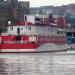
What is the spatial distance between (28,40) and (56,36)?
10343mm

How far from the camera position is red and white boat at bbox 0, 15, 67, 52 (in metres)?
67.1

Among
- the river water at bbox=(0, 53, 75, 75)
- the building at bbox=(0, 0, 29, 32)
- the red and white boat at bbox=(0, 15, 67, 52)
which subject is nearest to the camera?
the river water at bbox=(0, 53, 75, 75)

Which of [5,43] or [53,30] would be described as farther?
[53,30]

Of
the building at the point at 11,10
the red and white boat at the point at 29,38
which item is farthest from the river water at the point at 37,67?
the building at the point at 11,10

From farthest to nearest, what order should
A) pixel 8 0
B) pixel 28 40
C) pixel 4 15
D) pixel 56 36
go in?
pixel 8 0 → pixel 4 15 → pixel 56 36 → pixel 28 40

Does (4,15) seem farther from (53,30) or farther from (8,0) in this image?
(53,30)

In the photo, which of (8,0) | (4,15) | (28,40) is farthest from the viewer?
(8,0)

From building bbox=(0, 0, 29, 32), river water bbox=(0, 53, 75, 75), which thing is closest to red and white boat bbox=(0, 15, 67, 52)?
river water bbox=(0, 53, 75, 75)

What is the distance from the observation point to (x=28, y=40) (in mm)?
67000

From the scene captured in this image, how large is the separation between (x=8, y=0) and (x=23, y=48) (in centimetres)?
9918

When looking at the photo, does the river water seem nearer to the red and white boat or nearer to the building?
the red and white boat

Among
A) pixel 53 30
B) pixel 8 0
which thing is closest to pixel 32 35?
pixel 53 30

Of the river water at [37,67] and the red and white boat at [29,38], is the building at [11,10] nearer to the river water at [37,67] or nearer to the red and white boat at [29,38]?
the red and white boat at [29,38]

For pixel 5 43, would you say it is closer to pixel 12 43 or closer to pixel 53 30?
pixel 12 43
